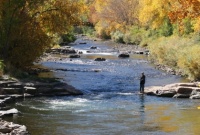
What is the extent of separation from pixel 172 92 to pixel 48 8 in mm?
13338

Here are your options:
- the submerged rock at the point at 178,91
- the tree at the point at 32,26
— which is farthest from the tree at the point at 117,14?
the submerged rock at the point at 178,91

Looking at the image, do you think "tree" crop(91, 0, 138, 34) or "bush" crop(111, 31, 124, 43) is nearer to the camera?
"bush" crop(111, 31, 124, 43)

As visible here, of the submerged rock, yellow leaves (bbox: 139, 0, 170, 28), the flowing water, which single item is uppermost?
yellow leaves (bbox: 139, 0, 170, 28)

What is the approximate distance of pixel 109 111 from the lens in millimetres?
26469

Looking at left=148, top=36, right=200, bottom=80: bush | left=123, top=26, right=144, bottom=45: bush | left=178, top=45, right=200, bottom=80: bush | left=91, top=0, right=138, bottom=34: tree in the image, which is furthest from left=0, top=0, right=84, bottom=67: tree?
left=91, top=0, right=138, bottom=34: tree

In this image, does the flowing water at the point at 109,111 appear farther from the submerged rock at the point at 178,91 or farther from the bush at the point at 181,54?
the bush at the point at 181,54

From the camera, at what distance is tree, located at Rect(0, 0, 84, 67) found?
36219mm

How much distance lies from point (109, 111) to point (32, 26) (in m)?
14.4

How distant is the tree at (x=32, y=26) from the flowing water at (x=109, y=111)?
16.0 feet

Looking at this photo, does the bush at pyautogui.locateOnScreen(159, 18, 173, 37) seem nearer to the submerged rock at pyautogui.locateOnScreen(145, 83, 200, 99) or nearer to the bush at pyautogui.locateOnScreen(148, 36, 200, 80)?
the bush at pyautogui.locateOnScreen(148, 36, 200, 80)

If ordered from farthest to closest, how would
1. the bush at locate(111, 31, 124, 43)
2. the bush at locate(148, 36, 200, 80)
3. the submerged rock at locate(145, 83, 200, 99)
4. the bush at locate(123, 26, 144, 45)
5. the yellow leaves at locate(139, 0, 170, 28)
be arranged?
the bush at locate(111, 31, 124, 43) → the bush at locate(123, 26, 144, 45) → the yellow leaves at locate(139, 0, 170, 28) → the bush at locate(148, 36, 200, 80) → the submerged rock at locate(145, 83, 200, 99)

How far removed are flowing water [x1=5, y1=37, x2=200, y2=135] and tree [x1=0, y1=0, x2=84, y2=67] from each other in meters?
4.89

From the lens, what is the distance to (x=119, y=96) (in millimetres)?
32562

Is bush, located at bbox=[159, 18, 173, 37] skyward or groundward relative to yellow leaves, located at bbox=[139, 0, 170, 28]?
groundward
